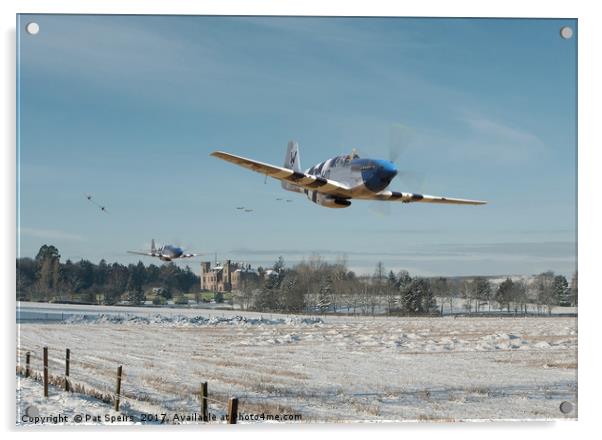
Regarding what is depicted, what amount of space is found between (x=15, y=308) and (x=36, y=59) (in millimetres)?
3263

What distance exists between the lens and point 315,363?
35.4 feet

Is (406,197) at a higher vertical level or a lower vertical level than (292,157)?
lower

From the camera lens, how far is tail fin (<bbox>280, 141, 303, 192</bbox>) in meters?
10.2

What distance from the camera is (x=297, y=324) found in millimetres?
11719

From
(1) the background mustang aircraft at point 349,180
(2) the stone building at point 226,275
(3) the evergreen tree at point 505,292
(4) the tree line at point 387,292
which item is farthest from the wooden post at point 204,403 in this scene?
(3) the evergreen tree at point 505,292

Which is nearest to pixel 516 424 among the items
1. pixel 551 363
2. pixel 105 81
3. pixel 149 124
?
pixel 551 363

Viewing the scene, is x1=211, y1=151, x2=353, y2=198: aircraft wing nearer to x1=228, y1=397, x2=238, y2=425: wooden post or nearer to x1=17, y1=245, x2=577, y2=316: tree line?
x1=17, y1=245, x2=577, y2=316: tree line

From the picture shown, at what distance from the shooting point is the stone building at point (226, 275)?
1034 cm

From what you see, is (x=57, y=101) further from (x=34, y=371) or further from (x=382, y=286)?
(x=382, y=286)

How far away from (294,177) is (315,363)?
112 inches

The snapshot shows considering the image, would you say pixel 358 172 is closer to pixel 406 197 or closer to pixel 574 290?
pixel 406 197

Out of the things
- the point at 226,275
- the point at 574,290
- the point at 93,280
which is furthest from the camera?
the point at 226,275

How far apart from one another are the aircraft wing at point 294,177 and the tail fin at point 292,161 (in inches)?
4.7

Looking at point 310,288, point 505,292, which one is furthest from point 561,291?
point 310,288
